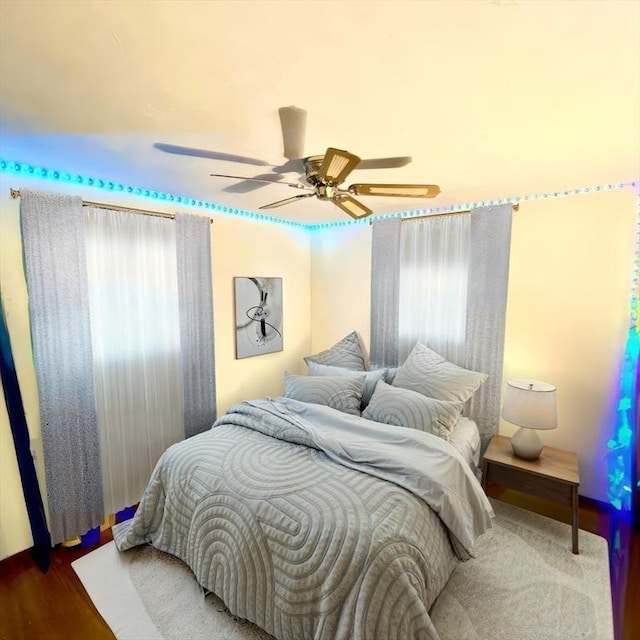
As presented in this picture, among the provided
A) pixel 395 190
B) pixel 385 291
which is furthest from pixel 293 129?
pixel 385 291

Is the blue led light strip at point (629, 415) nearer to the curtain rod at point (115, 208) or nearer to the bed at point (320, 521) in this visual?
the bed at point (320, 521)

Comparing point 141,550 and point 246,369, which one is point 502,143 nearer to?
point 246,369

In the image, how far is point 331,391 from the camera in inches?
114

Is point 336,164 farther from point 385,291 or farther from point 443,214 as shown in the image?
point 385,291

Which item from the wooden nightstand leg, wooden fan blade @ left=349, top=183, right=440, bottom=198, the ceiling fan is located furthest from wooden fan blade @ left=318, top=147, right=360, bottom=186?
the wooden nightstand leg

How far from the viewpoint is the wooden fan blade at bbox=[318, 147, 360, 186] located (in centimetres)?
128

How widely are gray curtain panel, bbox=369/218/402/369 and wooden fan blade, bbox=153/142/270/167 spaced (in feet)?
5.48

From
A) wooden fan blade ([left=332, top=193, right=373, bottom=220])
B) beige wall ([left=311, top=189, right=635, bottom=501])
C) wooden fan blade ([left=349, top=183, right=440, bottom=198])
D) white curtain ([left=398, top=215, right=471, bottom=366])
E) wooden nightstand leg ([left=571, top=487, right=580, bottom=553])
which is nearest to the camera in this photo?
wooden fan blade ([left=349, top=183, right=440, bottom=198])

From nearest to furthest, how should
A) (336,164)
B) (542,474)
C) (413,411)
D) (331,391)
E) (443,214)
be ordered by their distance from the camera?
(336,164)
(542,474)
(413,411)
(331,391)
(443,214)

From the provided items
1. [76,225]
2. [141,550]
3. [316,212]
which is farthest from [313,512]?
[316,212]

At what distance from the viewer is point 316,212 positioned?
324 centimetres

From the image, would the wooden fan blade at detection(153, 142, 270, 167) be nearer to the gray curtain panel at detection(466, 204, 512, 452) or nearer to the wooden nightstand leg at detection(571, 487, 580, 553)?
the gray curtain panel at detection(466, 204, 512, 452)

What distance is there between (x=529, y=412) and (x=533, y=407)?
42 millimetres

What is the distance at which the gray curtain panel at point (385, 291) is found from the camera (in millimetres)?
3303
